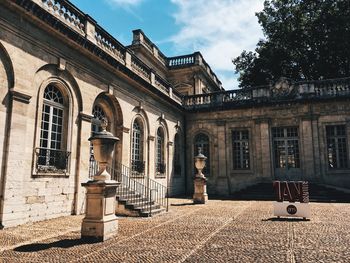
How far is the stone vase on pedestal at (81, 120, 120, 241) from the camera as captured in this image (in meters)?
5.78

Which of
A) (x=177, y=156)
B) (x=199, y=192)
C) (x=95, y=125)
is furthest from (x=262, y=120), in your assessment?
(x=95, y=125)

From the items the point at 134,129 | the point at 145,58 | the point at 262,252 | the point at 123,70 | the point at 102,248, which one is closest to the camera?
the point at 262,252

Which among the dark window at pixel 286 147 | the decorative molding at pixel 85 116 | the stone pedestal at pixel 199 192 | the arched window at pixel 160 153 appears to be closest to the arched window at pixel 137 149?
the arched window at pixel 160 153

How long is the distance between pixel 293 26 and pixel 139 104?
53.5ft

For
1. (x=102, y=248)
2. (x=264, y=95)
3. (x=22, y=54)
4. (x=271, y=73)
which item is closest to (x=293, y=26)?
(x=271, y=73)

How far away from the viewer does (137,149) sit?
13492mm

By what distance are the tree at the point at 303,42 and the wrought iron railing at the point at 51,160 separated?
19075 mm

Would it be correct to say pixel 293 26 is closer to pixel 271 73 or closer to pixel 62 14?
pixel 271 73

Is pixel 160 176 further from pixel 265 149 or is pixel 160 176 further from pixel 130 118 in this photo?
pixel 265 149

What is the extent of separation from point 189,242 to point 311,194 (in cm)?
1096

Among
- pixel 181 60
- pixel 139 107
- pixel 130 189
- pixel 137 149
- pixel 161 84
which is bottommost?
pixel 130 189

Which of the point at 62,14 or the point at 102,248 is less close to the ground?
Answer: the point at 62,14

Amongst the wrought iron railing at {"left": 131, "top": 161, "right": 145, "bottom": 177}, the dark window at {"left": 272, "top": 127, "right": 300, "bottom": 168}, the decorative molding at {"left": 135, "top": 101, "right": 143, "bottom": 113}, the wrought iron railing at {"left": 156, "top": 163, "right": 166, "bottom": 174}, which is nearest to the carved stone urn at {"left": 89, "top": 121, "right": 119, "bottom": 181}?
the wrought iron railing at {"left": 131, "top": 161, "right": 145, "bottom": 177}

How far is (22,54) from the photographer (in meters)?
7.59
